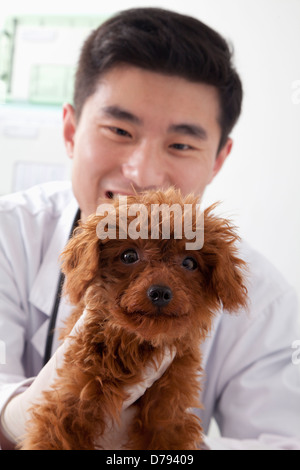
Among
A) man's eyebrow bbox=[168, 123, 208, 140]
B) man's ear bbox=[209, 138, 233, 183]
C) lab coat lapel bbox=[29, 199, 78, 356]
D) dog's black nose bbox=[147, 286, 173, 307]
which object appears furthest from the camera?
man's ear bbox=[209, 138, 233, 183]

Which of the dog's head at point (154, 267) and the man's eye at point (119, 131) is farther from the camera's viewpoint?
the man's eye at point (119, 131)

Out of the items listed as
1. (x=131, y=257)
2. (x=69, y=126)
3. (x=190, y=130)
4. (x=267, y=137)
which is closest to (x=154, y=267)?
(x=131, y=257)

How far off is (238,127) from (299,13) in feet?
0.82

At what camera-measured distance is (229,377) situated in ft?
3.25

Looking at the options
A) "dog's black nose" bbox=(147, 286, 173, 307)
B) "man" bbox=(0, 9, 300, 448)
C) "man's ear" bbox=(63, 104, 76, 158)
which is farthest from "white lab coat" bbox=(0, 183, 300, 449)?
"dog's black nose" bbox=(147, 286, 173, 307)

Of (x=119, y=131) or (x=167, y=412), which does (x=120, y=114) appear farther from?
(x=167, y=412)

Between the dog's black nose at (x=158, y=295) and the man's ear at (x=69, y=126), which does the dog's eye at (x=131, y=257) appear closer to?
the dog's black nose at (x=158, y=295)

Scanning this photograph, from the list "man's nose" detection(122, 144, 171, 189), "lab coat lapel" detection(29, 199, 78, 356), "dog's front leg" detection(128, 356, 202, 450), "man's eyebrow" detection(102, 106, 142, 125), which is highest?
"man's eyebrow" detection(102, 106, 142, 125)

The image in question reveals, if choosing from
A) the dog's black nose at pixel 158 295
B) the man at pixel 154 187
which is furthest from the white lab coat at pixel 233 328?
the dog's black nose at pixel 158 295

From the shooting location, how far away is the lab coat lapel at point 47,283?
2.18 feet

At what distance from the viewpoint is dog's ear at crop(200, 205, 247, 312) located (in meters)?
0.50

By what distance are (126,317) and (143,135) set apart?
16.4 inches

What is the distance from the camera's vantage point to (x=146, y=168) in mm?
714

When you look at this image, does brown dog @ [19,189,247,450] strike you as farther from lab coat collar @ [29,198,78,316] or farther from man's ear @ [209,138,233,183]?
man's ear @ [209,138,233,183]
